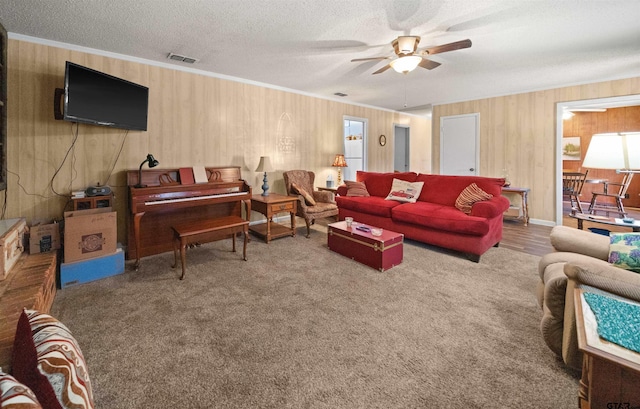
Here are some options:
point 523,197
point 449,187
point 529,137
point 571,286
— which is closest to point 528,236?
point 523,197

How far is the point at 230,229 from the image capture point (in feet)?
10.4

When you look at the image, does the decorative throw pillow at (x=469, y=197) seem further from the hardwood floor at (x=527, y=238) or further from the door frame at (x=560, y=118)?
the door frame at (x=560, y=118)

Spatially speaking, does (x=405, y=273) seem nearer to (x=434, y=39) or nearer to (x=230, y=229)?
(x=230, y=229)

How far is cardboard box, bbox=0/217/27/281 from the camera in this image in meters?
2.05

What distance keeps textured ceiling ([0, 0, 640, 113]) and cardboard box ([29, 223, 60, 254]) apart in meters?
1.95

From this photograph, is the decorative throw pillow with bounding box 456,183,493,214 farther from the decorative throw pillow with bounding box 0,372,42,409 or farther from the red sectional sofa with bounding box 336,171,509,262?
the decorative throw pillow with bounding box 0,372,42,409

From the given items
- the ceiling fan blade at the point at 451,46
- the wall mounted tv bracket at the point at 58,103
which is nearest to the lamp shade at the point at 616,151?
the ceiling fan blade at the point at 451,46

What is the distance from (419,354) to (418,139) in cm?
770

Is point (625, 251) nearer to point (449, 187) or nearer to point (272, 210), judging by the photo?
point (449, 187)

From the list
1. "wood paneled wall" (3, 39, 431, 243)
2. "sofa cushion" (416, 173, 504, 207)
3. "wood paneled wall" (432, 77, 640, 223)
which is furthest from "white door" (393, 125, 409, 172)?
"sofa cushion" (416, 173, 504, 207)

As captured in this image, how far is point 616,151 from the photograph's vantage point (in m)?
2.11

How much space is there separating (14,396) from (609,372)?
69.2 inches

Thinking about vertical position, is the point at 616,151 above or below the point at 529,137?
below

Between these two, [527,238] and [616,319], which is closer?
[616,319]
